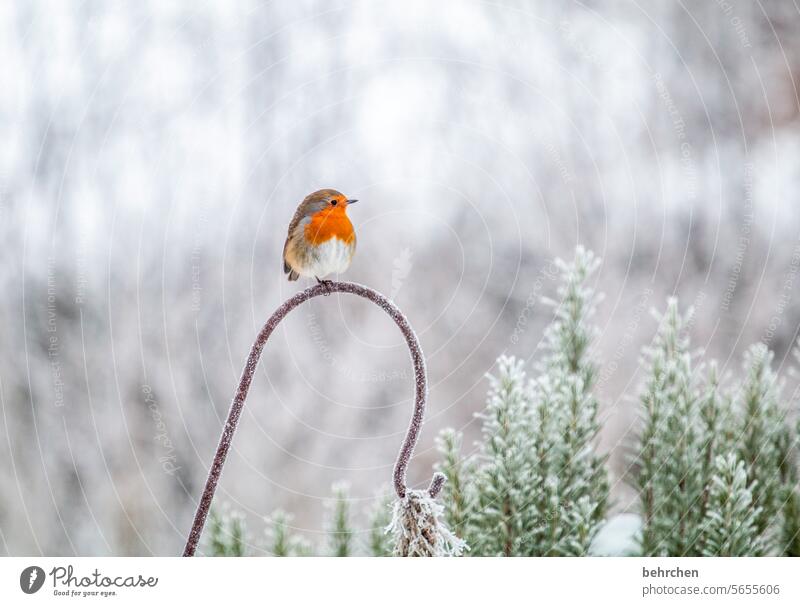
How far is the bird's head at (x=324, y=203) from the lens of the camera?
363mm

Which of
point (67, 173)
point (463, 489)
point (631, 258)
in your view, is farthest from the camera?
point (631, 258)

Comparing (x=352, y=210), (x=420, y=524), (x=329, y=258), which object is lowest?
(x=420, y=524)

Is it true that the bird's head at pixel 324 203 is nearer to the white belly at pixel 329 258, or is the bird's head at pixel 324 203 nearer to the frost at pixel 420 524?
the white belly at pixel 329 258

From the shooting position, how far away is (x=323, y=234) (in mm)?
366

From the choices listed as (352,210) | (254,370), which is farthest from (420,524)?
(352,210)

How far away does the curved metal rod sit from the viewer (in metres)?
0.29

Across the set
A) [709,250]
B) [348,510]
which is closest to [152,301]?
[348,510]

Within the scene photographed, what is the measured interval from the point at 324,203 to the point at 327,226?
1 cm

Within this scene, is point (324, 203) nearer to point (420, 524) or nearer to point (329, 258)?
point (329, 258)

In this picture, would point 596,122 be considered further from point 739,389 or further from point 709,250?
point 739,389

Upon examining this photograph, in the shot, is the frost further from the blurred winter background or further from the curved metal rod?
the blurred winter background

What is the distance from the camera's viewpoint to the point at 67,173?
0.70 metres

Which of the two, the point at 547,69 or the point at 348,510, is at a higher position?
the point at 547,69
